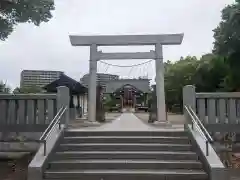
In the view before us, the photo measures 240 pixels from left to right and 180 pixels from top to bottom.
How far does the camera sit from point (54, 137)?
29.3ft

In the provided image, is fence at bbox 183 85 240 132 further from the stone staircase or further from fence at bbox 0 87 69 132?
fence at bbox 0 87 69 132

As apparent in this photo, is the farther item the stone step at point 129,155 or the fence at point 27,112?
the fence at point 27,112

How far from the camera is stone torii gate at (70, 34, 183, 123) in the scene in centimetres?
1677

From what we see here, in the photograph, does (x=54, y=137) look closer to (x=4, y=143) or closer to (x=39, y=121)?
(x=39, y=121)

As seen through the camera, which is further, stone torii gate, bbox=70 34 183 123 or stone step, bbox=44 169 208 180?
stone torii gate, bbox=70 34 183 123

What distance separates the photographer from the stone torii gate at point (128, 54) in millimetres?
16766

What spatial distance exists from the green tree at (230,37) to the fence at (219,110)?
187 inches

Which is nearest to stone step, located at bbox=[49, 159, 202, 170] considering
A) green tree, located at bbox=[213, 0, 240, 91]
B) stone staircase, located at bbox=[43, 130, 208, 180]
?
stone staircase, located at bbox=[43, 130, 208, 180]

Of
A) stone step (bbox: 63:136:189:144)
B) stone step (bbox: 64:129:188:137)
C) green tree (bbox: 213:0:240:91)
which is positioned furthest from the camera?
green tree (bbox: 213:0:240:91)

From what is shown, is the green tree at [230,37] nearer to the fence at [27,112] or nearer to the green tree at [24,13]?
the green tree at [24,13]

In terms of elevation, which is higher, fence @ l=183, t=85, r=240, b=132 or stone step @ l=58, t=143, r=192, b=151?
fence @ l=183, t=85, r=240, b=132

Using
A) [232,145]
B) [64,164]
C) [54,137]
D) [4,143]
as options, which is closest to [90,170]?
[64,164]

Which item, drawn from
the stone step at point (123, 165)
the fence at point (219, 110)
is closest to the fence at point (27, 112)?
the stone step at point (123, 165)

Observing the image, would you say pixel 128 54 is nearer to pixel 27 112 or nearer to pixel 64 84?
pixel 64 84
